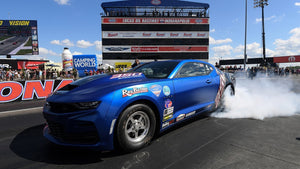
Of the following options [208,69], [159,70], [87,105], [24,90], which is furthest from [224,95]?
[24,90]

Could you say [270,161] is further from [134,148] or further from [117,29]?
[117,29]

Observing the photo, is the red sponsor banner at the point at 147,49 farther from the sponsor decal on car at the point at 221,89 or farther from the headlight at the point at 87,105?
the headlight at the point at 87,105

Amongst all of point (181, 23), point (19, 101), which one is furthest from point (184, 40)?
point (19, 101)

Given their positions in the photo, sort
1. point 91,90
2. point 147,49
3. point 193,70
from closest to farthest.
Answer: point 91,90, point 193,70, point 147,49

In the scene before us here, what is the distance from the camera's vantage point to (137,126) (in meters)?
2.34

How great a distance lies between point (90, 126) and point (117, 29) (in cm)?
4977

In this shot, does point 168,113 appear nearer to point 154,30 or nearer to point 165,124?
point 165,124

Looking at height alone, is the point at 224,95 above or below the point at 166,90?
below

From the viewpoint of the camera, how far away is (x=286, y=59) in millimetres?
42000

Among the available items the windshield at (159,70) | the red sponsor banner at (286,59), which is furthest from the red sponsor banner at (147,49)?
the windshield at (159,70)

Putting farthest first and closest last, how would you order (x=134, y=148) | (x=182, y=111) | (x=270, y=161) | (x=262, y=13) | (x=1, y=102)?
(x=262, y=13) < (x=1, y=102) < (x=182, y=111) < (x=134, y=148) < (x=270, y=161)

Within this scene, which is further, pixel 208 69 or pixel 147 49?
pixel 147 49

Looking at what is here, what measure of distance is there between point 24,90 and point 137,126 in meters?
7.44

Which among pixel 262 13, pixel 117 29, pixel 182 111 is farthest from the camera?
pixel 117 29
